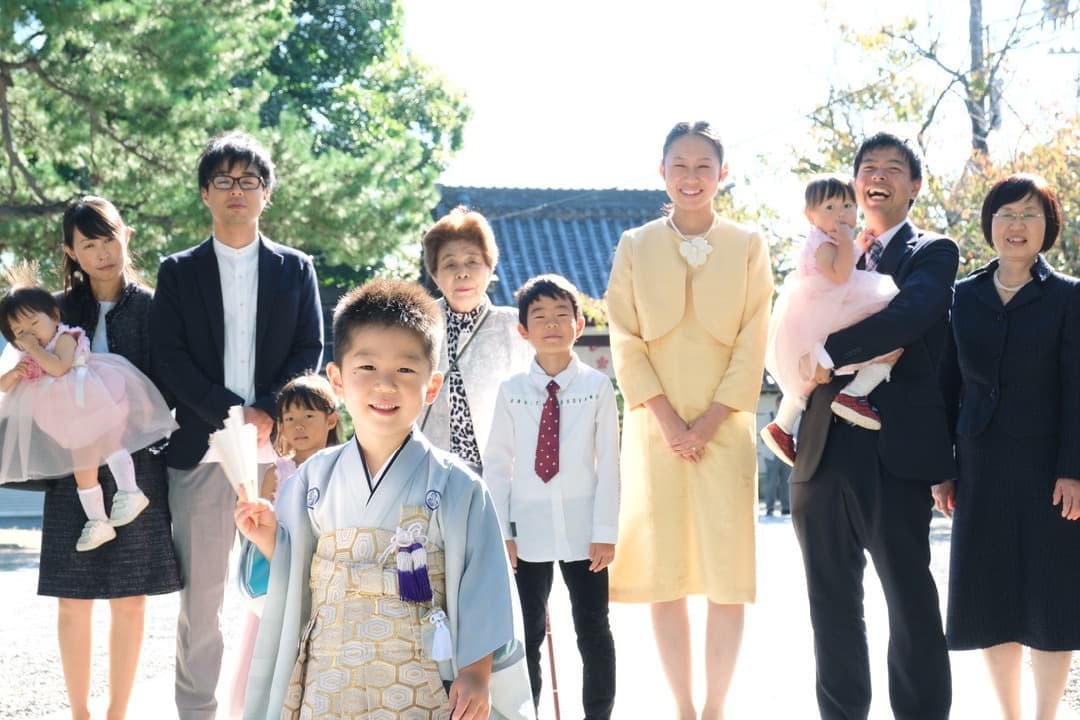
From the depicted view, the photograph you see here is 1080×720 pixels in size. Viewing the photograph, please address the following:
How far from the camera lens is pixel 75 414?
4.87 meters

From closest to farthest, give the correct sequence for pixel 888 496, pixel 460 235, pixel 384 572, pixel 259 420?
pixel 384 572 < pixel 888 496 < pixel 259 420 < pixel 460 235

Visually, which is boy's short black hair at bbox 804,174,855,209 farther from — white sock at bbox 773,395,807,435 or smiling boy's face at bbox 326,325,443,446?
smiling boy's face at bbox 326,325,443,446

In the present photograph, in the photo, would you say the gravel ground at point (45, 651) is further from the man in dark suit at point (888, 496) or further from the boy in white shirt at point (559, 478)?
the man in dark suit at point (888, 496)

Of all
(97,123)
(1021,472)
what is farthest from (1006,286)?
(97,123)

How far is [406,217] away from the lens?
13.6 m

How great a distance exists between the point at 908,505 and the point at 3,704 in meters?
4.15

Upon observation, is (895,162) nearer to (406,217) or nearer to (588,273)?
(406,217)

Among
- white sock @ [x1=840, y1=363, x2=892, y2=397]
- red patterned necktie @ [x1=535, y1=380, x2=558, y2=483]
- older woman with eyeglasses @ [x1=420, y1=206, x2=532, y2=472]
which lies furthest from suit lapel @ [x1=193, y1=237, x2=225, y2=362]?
white sock @ [x1=840, y1=363, x2=892, y2=397]

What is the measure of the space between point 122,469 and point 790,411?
243cm

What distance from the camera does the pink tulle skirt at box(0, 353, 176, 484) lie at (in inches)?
191

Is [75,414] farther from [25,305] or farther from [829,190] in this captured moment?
[829,190]

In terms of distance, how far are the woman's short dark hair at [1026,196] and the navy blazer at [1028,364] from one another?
0.41 ft

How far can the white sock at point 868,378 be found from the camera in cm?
461

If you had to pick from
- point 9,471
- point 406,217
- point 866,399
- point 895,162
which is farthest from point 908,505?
point 406,217
